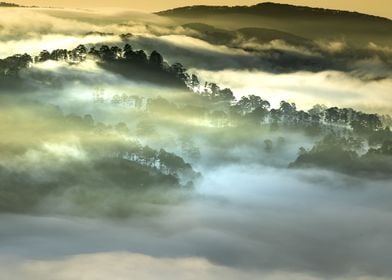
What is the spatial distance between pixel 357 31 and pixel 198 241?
25868 mm

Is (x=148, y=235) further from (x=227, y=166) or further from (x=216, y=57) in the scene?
(x=216, y=57)

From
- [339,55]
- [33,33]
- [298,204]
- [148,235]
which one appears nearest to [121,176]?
[148,235]

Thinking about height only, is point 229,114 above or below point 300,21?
below

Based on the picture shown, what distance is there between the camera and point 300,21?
2911 inches

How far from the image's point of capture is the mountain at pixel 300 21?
65812 millimetres

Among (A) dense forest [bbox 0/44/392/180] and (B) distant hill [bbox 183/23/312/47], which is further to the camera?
(B) distant hill [bbox 183/23/312/47]

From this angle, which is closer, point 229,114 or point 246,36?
point 229,114

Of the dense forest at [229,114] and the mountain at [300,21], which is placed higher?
the mountain at [300,21]

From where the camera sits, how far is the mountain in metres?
65.8

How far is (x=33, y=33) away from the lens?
58344 millimetres

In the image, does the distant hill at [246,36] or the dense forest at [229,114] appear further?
the distant hill at [246,36]

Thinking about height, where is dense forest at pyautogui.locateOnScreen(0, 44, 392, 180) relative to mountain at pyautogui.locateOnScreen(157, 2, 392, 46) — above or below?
below

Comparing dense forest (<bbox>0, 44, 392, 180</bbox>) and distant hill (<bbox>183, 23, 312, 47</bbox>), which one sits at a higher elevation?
distant hill (<bbox>183, 23, 312, 47</bbox>)

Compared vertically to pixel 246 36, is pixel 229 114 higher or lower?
lower
